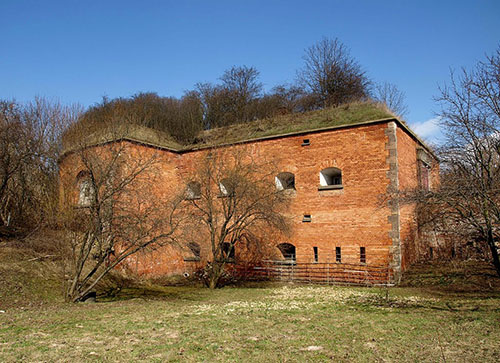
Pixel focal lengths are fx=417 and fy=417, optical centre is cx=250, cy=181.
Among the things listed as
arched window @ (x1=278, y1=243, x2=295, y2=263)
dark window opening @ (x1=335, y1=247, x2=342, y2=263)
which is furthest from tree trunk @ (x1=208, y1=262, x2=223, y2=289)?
dark window opening @ (x1=335, y1=247, x2=342, y2=263)

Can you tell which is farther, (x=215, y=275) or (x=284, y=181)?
(x=284, y=181)

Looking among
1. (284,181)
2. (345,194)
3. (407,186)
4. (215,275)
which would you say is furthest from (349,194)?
(215,275)

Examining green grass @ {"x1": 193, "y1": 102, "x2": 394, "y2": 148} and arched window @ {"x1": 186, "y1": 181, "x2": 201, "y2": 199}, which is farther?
arched window @ {"x1": 186, "y1": 181, "x2": 201, "y2": 199}

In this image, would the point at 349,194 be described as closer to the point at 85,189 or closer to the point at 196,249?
the point at 196,249

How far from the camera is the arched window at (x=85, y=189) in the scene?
11148 millimetres

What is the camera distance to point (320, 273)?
619 inches

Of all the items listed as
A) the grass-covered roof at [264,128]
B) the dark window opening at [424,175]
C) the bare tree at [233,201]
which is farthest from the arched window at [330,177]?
the dark window opening at [424,175]

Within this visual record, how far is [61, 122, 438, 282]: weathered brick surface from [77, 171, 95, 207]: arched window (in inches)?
114

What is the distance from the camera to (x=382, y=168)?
15008mm

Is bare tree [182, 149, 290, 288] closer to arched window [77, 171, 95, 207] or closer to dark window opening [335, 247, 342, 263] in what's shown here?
dark window opening [335, 247, 342, 263]

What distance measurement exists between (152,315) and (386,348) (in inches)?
197

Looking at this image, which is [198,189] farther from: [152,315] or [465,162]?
[465,162]

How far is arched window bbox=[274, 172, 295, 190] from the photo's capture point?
17.3 meters

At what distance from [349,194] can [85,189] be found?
9.18 metres
